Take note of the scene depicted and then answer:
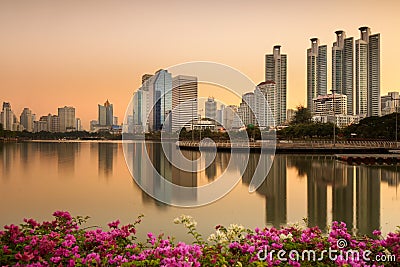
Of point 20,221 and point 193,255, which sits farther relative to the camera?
point 20,221

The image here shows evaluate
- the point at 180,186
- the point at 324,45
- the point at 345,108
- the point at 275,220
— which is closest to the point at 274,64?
the point at 324,45

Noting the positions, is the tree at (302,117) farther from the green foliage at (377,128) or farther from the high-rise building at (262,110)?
the high-rise building at (262,110)

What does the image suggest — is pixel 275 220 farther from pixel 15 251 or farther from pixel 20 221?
pixel 15 251

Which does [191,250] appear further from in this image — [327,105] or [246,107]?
[327,105]

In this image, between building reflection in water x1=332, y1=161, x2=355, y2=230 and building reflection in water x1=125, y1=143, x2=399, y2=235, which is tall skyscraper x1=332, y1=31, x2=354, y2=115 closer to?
building reflection in water x1=125, y1=143, x2=399, y2=235

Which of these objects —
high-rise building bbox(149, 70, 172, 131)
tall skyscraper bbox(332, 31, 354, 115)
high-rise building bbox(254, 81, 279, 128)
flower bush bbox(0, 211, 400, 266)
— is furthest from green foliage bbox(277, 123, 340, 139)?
flower bush bbox(0, 211, 400, 266)

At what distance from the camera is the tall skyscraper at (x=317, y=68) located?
9038 cm

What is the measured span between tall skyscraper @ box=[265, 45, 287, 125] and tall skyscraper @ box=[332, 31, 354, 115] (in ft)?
41.0

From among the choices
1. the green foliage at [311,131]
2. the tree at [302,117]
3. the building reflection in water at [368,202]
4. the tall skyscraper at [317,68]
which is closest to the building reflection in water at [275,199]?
the building reflection in water at [368,202]

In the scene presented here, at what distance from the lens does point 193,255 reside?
2.56m

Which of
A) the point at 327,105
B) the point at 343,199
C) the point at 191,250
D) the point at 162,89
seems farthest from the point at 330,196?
the point at 327,105

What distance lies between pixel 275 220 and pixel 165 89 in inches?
175

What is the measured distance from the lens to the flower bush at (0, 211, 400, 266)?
248 cm

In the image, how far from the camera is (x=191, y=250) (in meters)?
2.57
